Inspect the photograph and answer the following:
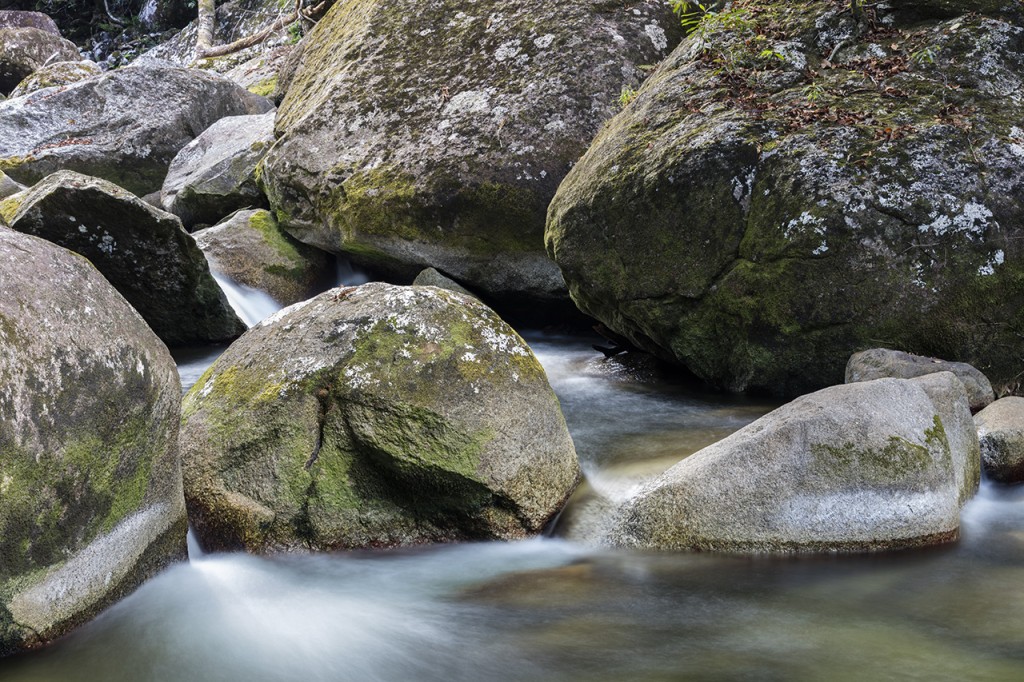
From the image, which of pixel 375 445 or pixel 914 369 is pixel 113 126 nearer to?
pixel 375 445

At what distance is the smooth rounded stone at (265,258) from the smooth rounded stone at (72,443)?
→ 620 cm

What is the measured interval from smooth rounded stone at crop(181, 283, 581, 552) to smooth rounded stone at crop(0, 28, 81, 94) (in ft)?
77.9

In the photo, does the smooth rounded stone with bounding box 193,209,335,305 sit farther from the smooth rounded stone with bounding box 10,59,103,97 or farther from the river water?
the smooth rounded stone with bounding box 10,59,103,97

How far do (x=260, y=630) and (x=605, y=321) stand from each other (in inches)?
172

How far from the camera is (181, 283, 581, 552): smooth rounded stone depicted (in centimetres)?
446

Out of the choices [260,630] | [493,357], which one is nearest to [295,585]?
[260,630]

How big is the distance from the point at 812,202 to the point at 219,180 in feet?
26.5

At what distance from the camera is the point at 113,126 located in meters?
14.0

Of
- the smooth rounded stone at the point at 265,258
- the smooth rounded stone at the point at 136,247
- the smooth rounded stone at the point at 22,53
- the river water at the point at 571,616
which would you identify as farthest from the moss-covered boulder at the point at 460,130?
the smooth rounded stone at the point at 22,53

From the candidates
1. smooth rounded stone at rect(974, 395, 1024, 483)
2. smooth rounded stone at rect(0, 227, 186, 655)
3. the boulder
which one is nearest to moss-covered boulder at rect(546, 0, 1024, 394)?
smooth rounded stone at rect(974, 395, 1024, 483)

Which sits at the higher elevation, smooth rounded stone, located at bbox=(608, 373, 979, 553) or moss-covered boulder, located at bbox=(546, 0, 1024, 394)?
moss-covered boulder, located at bbox=(546, 0, 1024, 394)

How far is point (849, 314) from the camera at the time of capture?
6.05 metres

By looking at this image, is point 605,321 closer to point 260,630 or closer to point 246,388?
point 246,388

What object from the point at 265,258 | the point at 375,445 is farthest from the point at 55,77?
the point at 375,445
